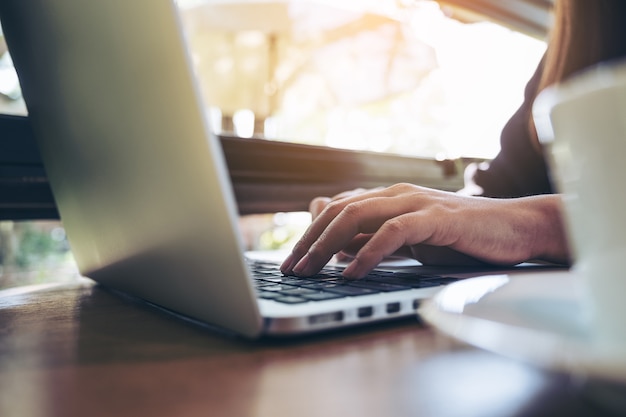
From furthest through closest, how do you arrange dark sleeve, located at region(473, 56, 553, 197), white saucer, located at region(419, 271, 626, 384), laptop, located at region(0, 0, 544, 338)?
dark sleeve, located at region(473, 56, 553, 197)
laptop, located at region(0, 0, 544, 338)
white saucer, located at region(419, 271, 626, 384)

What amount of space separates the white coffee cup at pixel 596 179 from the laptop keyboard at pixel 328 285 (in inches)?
6.7

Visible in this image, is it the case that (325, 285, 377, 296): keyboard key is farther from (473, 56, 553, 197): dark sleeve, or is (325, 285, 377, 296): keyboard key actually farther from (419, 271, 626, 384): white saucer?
(473, 56, 553, 197): dark sleeve

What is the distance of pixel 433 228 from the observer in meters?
0.51

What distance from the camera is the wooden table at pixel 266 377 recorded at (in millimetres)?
219

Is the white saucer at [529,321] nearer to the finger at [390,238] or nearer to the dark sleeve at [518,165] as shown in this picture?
the finger at [390,238]

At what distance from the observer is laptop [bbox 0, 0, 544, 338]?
11.5 inches

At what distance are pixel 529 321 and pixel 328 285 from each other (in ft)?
0.66

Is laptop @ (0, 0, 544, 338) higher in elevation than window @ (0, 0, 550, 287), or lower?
lower

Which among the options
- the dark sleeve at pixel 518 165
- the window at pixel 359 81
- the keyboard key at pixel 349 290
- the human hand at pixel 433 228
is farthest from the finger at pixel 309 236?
the window at pixel 359 81

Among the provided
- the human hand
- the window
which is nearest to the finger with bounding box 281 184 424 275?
the human hand

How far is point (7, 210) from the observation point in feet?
3.39

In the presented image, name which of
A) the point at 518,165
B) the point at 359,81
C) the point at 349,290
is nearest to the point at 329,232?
the point at 349,290

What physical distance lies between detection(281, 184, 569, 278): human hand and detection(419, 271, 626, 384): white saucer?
168mm

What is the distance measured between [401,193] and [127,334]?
14.0 inches
